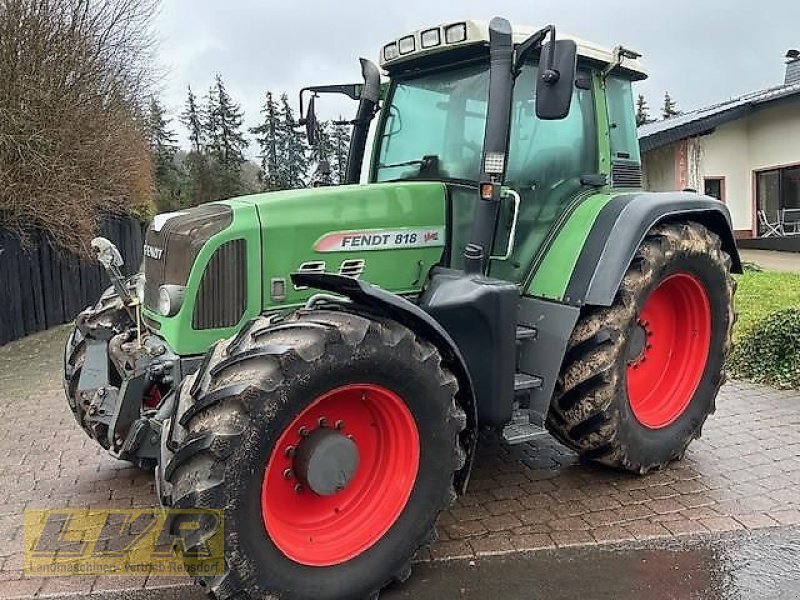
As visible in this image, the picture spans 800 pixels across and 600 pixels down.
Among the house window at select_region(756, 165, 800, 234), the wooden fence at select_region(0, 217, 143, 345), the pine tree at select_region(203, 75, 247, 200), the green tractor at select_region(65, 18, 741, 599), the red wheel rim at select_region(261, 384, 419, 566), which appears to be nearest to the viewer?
the green tractor at select_region(65, 18, 741, 599)

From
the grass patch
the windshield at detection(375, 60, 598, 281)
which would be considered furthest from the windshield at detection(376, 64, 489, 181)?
the grass patch

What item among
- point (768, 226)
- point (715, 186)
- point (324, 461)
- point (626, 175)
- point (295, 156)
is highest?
point (295, 156)

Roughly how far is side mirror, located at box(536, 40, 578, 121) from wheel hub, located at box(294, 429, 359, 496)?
1.79 meters

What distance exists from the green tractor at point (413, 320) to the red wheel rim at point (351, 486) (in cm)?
1

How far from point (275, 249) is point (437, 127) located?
131cm

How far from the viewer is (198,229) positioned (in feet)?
12.3

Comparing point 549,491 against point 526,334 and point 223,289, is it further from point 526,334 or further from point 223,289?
point 223,289

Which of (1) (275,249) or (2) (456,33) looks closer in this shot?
(1) (275,249)

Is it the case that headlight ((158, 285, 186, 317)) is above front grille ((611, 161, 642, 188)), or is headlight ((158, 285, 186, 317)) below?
below

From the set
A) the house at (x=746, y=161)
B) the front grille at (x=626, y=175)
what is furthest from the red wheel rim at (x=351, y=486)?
the house at (x=746, y=161)

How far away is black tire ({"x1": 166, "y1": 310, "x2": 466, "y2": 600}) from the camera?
284cm

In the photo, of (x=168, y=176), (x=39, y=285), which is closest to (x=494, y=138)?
(x=39, y=285)

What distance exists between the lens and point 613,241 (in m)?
4.15

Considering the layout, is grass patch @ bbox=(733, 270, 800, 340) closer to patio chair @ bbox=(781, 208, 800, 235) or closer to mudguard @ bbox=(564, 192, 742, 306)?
mudguard @ bbox=(564, 192, 742, 306)
